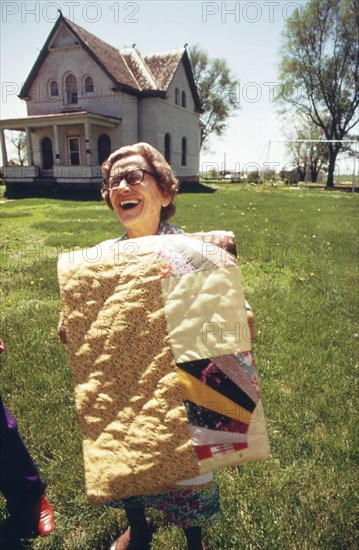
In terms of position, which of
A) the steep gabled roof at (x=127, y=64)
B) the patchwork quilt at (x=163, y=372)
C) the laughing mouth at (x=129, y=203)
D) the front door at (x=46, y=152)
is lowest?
the patchwork quilt at (x=163, y=372)

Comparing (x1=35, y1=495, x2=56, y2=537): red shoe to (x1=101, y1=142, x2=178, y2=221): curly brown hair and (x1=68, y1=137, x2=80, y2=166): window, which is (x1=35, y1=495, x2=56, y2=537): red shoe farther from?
(x1=68, y1=137, x2=80, y2=166): window

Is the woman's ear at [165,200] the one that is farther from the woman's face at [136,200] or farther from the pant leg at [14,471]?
the pant leg at [14,471]

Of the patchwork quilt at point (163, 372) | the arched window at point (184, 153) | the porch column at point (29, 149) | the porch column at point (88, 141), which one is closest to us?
the patchwork quilt at point (163, 372)

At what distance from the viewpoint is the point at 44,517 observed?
2109 millimetres

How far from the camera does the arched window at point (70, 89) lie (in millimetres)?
23875

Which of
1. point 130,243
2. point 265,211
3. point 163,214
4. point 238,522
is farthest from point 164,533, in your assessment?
point 265,211

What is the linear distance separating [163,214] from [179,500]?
1.47 metres

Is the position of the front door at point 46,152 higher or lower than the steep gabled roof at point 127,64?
lower

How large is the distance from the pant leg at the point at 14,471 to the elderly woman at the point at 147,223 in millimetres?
581

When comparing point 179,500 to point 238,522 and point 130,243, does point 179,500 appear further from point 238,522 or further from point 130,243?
point 130,243

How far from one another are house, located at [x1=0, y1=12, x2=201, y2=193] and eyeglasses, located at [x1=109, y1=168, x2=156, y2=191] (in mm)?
20878

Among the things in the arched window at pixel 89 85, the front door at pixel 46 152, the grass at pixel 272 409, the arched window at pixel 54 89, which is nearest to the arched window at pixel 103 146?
the arched window at pixel 89 85

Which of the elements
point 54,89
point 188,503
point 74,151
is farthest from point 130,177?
point 54,89

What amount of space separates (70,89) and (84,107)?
1.49 metres
